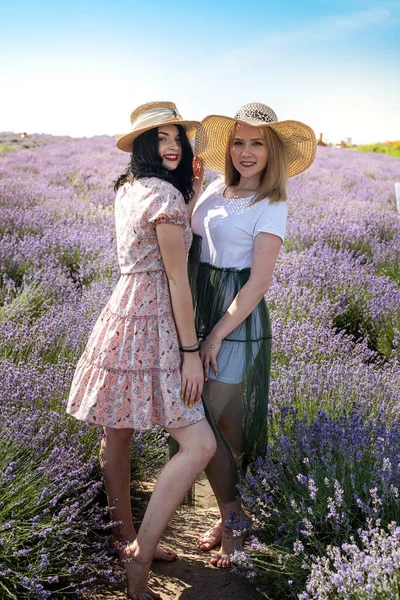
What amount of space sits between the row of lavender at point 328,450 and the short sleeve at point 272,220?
2.42 feet

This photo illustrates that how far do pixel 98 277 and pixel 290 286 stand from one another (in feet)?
4.60

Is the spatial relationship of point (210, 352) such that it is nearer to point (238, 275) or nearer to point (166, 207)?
point (238, 275)

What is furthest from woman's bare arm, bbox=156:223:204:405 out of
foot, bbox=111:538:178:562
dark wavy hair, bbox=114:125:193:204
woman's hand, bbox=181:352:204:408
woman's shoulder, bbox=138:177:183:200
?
foot, bbox=111:538:178:562

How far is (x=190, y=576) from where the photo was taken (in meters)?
2.41

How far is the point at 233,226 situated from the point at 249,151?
0.30 m

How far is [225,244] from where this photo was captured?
7.67 ft

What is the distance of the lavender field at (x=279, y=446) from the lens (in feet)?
6.48

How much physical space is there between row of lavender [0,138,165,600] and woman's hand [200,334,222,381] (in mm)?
566

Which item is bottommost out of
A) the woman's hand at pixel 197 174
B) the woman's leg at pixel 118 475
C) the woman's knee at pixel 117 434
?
the woman's leg at pixel 118 475

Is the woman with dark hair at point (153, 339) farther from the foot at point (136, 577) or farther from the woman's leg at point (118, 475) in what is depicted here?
the woman's leg at point (118, 475)

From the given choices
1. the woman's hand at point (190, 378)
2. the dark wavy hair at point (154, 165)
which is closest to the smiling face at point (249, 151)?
the dark wavy hair at point (154, 165)

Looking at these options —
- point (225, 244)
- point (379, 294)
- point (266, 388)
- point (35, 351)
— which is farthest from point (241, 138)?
point (379, 294)

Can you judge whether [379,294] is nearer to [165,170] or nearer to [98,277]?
[98,277]

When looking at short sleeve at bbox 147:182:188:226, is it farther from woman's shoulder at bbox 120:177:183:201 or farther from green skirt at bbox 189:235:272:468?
green skirt at bbox 189:235:272:468
